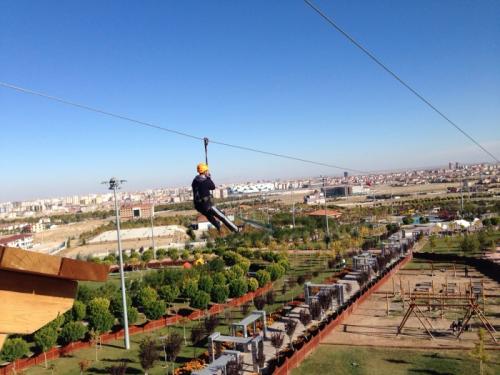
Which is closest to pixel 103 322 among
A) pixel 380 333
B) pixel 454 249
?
pixel 380 333

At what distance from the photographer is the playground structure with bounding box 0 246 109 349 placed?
160cm

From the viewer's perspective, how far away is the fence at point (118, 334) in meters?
14.2

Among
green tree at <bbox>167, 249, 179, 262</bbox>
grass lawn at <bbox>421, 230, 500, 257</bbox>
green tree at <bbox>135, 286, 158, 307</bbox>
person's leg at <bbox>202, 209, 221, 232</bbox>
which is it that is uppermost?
person's leg at <bbox>202, 209, 221, 232</bbox>

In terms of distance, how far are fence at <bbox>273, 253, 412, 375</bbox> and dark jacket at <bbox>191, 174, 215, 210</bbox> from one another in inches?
218

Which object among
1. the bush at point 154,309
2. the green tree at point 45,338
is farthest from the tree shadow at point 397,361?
the green tree at point 45,338

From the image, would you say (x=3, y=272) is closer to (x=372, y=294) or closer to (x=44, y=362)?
(x=44, y=362)

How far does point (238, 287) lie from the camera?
21.0 metres

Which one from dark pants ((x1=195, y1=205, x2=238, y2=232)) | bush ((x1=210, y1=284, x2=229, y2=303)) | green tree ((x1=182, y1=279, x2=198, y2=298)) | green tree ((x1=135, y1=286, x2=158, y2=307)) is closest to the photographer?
dark pants ((x1=195, y1=205, x2=238, y2=232))

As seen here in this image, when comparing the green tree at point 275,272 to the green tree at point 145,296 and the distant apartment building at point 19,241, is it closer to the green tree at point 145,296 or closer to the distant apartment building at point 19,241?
the green tree at point 145,296

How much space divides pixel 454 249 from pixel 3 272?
3333cm

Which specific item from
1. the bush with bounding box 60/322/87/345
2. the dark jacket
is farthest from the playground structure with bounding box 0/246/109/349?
the bush with bounding box 60/322/87/345

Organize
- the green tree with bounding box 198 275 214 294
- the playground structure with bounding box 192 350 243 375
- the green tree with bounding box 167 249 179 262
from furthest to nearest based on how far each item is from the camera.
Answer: the green tree with bounding box 167 249 179 262
the green tree with bounding box 198 275 214 294
the playground structure with bounding box 192 350 243 375

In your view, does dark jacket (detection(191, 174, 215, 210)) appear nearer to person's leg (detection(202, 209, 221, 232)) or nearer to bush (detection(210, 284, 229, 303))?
person's leg (detection(202, 209, 221, 232))

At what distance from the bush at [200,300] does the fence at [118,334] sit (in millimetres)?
346
